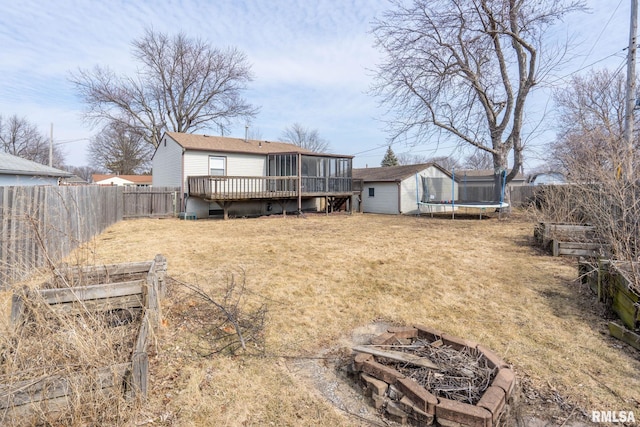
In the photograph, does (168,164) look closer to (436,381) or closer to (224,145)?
(224,145)

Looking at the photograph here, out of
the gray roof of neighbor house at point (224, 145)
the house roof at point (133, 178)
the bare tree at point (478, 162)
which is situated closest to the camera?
the gray roof of neighbor house at point (224, 145)

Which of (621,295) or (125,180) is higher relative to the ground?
(125,180)

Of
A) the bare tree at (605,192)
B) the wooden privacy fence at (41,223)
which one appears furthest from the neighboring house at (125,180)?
the bare tree at (605,192)

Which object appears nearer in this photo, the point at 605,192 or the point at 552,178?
the point at 605,192

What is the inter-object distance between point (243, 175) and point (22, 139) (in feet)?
128

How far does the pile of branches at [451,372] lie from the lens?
7.35ft

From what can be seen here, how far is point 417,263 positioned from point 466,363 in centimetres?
410

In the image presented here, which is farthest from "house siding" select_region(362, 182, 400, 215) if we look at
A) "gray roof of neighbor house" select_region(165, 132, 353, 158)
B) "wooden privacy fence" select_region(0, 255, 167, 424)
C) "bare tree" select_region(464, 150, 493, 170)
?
"bare tree" select_region(464, 150, 493, 170)

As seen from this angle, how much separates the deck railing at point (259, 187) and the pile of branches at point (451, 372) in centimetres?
1285

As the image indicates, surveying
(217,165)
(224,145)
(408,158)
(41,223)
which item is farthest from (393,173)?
(408,158)

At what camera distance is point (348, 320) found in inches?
152

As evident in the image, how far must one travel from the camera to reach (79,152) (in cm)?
4078

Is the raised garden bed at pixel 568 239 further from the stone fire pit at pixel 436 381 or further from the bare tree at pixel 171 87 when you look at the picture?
the bare tree at pixel 171 87

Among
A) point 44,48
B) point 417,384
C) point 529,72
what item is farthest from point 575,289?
point 44,48
